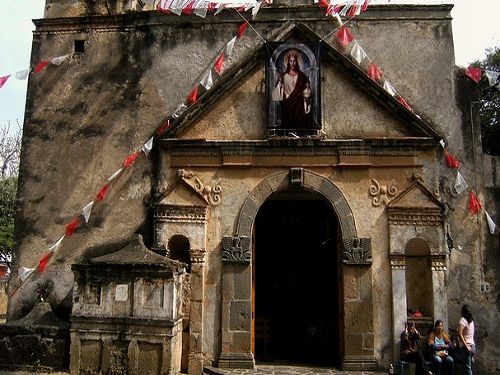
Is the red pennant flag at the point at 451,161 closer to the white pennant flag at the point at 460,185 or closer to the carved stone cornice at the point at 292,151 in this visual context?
the white pennant flag at the point at 460,185

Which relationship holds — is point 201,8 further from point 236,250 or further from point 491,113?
point 491,113

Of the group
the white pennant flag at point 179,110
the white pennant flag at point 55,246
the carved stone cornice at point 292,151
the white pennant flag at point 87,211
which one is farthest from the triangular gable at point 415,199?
the white pennant flag at point 55,246

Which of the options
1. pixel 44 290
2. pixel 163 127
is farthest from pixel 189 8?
pixel 44 290

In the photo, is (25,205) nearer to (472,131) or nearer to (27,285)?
(27,285)

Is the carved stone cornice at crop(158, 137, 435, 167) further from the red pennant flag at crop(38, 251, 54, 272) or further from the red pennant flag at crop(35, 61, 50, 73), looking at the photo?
the red pennant flag at crop(35, 61, 50, 73)

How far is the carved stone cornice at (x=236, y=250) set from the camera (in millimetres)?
10195

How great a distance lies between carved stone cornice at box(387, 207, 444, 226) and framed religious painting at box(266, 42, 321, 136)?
2.28 m

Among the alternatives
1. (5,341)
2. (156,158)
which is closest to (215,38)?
(156,158)

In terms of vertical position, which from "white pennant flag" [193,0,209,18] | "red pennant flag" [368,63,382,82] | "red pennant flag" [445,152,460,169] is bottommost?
"red pennant flag" [445,152,460,169]

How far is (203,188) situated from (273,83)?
262 cm

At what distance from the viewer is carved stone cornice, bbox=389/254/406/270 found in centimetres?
995

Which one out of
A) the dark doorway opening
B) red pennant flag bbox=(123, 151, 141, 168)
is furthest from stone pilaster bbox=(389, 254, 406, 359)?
red pennant flag bbox=(123, 151, 141, 168)

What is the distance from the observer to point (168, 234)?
10359 mm

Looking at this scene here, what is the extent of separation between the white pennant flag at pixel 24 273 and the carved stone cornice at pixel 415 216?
294 inches
